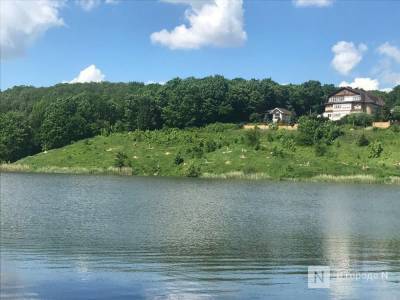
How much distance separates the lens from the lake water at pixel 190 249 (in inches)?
672

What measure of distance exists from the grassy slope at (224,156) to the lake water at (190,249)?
157ft

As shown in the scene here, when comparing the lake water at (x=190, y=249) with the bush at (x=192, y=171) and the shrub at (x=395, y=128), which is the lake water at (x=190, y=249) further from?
the shrub at (x=395, y=128)

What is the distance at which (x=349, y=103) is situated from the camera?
564ft

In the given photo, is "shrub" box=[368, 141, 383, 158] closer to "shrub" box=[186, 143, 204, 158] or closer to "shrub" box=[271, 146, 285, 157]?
"shrub" box=[271, 146, 285, 157]

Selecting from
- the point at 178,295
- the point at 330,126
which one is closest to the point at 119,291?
the point at 178,295

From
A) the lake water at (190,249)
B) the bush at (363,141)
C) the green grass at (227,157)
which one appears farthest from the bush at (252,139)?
the lake water at (190,249)

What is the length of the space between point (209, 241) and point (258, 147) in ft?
261

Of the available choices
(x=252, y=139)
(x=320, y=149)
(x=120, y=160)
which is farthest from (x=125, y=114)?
(x=320, y=149)

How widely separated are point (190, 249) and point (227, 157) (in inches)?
3062

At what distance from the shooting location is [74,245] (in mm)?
24594

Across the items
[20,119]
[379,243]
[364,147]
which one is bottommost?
[379,243]

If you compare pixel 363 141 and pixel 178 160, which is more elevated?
pixel 363 141

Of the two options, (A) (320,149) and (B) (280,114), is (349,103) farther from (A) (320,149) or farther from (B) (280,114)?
(A) (320,149)

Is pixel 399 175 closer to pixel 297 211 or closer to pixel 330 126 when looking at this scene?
pixel 330 126
